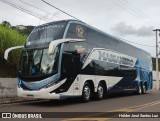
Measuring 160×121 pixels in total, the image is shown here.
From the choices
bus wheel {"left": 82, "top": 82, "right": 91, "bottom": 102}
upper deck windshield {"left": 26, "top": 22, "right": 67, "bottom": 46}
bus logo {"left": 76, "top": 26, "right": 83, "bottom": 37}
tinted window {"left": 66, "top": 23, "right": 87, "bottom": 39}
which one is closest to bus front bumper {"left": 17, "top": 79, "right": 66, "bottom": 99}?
upper deck windshield {"left": 26, "top": 22, "right": 67, "bottom": 46}

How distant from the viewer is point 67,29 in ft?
52.7

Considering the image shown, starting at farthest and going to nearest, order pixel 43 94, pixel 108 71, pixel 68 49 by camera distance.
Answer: pixel 108 71 → pixel 68 49 → pixel 43 94

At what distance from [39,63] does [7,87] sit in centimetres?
467

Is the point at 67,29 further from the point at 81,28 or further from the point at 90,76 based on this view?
the point at 90,76

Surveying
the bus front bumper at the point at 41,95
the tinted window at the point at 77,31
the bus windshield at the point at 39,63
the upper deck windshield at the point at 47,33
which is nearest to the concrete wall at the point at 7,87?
the bus windshield at the point at 39,63

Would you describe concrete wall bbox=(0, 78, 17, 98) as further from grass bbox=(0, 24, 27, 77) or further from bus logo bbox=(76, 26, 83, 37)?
bus logo bbox=(76, 26, 83, 37)

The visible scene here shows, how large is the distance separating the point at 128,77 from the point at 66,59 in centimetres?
984

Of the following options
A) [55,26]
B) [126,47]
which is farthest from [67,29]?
[126,47]

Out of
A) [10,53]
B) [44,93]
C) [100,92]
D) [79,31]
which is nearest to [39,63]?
[44,93]

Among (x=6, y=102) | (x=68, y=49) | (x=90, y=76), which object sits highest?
(x=68, y=49)

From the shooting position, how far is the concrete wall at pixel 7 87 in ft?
62.5

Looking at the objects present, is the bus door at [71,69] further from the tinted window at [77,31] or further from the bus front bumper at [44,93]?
the tinted window at [77,31]

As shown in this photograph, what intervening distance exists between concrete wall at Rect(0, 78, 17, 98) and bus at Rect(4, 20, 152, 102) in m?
2.82

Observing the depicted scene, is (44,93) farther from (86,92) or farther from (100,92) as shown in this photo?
(100,92)
